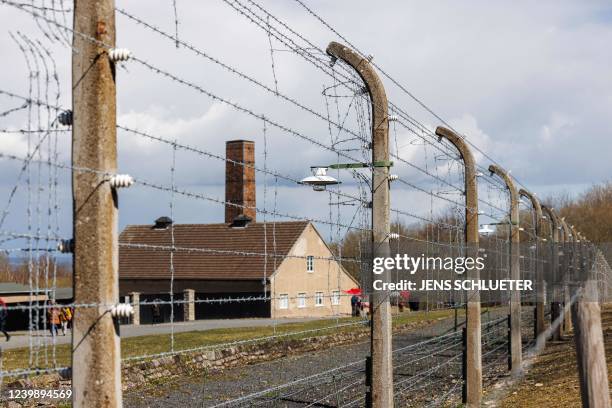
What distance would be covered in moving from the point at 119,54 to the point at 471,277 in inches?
392

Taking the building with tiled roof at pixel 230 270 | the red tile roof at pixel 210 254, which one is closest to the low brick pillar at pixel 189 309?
the building with tiled roof at pixel 230 270

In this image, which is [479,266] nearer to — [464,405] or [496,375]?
[464,405]

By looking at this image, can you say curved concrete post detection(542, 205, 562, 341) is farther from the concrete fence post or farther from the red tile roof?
the concrete fence post

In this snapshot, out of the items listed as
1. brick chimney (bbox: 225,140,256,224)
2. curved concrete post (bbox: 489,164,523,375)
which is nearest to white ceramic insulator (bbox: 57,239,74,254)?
curved concrete post (bbox: 489,164,523,375)

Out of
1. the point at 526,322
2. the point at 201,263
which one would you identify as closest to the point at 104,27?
the point at 526,322

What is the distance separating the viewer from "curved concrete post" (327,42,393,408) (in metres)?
8.29

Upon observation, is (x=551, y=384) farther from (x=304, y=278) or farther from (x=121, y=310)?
(x=304, y=278)

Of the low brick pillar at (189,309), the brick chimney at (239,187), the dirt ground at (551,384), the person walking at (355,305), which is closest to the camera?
the dirt ground at (551,384)

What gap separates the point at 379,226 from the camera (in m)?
8.30

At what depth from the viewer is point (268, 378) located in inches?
897

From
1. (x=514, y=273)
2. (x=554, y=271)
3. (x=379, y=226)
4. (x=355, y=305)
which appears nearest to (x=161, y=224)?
(x=355, y=305)

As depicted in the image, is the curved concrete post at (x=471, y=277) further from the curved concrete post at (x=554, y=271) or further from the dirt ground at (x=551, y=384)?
the curved concrete post at (x=554, y=271)

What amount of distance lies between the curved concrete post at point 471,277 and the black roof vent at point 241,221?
39163 mm

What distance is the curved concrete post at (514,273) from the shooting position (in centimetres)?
1753
